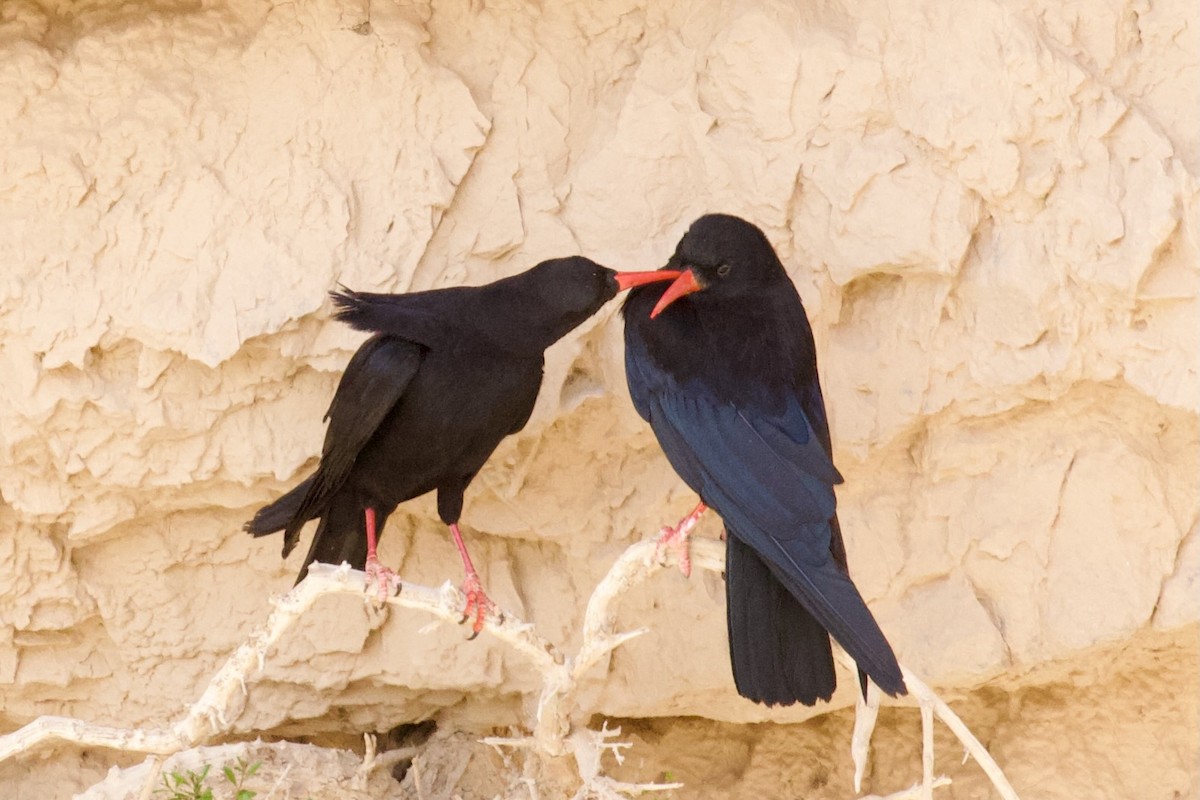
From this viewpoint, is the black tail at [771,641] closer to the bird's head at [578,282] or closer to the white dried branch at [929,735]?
the white dried branch at [929,735]

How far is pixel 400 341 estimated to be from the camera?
393cm

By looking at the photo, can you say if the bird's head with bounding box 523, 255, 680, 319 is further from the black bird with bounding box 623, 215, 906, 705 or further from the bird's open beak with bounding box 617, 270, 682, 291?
the black bird with bounding box 623, 215, 906, 705

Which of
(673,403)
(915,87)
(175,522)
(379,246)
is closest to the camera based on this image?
(673,403)

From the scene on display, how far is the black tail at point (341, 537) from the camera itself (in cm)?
428

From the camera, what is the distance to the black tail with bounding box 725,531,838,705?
346 cm

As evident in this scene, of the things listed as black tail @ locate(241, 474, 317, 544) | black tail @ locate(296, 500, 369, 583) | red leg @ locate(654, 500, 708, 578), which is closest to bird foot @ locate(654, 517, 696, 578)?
red leg @ locate(654, 500, 708, 578)

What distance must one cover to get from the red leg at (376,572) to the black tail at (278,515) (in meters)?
0.23

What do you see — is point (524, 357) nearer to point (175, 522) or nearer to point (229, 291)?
point (229, 291)

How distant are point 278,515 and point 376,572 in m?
0.50

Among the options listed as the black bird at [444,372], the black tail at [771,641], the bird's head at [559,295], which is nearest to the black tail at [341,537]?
the black bird at [444,372]

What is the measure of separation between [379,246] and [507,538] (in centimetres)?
120

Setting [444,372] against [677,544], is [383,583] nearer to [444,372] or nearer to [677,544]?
[444,372]

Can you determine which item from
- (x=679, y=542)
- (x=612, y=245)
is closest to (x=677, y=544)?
(x=679, y=542)

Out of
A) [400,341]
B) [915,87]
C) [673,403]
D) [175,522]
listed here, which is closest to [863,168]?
[915,87]
